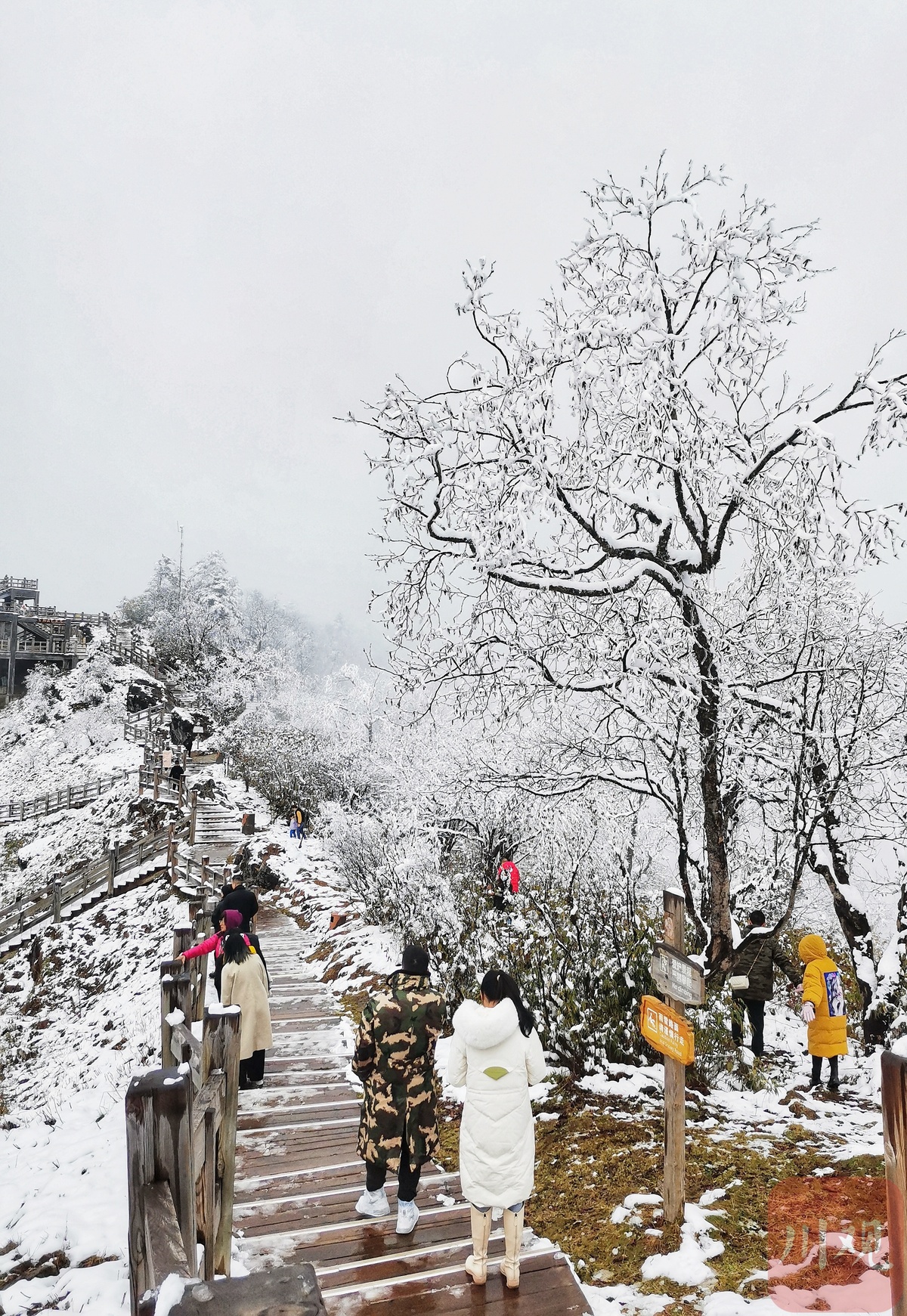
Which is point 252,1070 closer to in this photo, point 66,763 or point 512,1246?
point 512,1246

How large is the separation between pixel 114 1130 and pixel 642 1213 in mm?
4299

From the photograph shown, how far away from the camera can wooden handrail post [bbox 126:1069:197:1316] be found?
1901mm

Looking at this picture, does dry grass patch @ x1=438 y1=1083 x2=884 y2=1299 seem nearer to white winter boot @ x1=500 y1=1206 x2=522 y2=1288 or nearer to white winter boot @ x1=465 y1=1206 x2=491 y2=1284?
white winter boot @ x1=500 y1=1206 x2=522 y2=1288

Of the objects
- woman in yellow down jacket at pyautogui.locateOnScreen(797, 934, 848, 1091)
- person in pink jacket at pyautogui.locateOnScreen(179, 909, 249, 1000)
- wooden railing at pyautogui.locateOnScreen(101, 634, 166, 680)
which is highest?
wooden railing at pyautogui.locateOnScreen(101, 634, 166, 680)

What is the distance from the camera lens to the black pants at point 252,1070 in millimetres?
6402

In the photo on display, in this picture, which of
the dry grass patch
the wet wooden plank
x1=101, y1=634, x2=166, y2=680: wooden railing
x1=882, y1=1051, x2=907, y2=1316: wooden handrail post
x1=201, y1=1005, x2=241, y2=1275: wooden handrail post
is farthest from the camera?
x1=101, y1=634, x2=166, y2=680: wooden railing

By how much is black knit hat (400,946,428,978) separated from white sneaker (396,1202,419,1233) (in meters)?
1.27

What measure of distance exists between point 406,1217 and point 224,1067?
151cm

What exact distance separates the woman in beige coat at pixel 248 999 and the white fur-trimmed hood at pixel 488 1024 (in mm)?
3307

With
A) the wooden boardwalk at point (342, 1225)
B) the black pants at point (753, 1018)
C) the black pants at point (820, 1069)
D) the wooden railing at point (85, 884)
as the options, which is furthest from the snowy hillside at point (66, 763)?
the black pants at point (820, 1069)

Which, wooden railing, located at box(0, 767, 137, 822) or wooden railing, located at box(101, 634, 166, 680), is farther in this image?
wooden railing, located at box(101, 634, 166, 680)

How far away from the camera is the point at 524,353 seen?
4922 millimetres

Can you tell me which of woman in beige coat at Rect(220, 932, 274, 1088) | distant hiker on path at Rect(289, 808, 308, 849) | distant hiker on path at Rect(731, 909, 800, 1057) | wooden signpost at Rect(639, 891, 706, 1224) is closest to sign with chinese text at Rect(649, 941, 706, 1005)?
wooden signpost at Rect(639, 891, 706, 1224)

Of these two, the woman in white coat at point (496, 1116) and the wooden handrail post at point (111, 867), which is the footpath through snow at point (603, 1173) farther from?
the wooden handrail post at point (111, 867)
